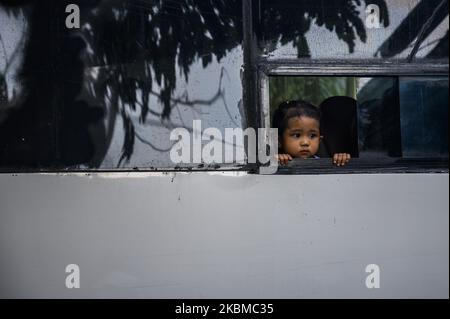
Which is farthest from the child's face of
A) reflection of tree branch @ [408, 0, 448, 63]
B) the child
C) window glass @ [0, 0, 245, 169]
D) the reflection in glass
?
reflection of tree branch @ [408, 0, 448, 63]

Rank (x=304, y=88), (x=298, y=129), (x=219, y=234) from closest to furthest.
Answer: (x=219, y=234) < (x=298, y=129) < (x=304, y=88)

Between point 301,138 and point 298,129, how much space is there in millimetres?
52

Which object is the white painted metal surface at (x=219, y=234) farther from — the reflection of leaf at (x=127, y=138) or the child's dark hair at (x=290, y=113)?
the child's dark hair at (x=290, y=113)

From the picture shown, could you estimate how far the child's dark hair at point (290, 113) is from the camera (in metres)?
3.42

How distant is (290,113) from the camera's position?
3.44 meters

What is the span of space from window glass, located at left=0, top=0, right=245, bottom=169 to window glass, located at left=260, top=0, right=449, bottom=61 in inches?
8.4

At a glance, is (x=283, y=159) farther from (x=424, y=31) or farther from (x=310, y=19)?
(x=424, y=31)

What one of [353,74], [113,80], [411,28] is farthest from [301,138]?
[113,80]

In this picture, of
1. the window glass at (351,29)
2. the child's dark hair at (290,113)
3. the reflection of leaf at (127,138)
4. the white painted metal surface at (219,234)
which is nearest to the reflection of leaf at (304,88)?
the child's dark hair at (290,113)

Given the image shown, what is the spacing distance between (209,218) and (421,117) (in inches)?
48.0

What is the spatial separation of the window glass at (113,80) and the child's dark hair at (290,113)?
1.20ft

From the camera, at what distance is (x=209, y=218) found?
3.09 metres

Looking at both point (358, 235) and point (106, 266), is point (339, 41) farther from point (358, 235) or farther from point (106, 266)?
point (106, 266)

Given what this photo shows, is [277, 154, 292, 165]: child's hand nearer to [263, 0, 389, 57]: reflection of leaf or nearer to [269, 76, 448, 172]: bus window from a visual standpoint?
[269, 76, 448, 172]: bus window
